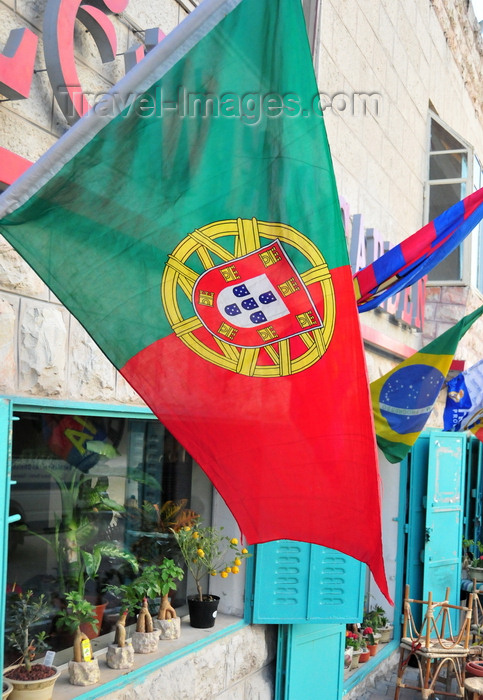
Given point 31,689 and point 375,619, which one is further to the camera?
point 375,619

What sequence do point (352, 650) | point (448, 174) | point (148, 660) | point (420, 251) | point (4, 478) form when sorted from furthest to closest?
point (448, 174) < point (352, 650) < point (420, 251) < point (148, 660) < point (4, 478)

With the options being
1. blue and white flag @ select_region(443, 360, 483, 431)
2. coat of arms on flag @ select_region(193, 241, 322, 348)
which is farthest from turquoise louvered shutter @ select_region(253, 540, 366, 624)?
coat of arms on flag @ select_region(193, 241, 322, 348)

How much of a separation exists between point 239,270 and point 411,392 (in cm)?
370

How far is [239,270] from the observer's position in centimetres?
205

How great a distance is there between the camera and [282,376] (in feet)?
6.76

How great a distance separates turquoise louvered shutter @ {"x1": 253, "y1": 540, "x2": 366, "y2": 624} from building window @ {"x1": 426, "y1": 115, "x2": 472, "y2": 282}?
5.37m

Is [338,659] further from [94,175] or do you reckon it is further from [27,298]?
[94,175]

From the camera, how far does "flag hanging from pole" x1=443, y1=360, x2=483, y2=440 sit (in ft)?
26.8

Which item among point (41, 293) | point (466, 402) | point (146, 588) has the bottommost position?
point (146, 588)

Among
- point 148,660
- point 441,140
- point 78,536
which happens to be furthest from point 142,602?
point 441,140

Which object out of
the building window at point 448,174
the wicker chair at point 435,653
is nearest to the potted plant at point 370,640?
the wicker chair at point 435,653

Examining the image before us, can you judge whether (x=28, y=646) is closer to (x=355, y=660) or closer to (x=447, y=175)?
(x=355, y=660)

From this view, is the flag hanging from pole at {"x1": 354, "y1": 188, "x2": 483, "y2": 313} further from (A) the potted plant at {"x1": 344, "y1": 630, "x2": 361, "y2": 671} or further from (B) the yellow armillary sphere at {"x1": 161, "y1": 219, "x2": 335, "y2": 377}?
(A) the potted plant at {"x1": 344, "y1": 630, "x2": 361, "y2": 671}

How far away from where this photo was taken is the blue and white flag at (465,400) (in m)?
8.24
